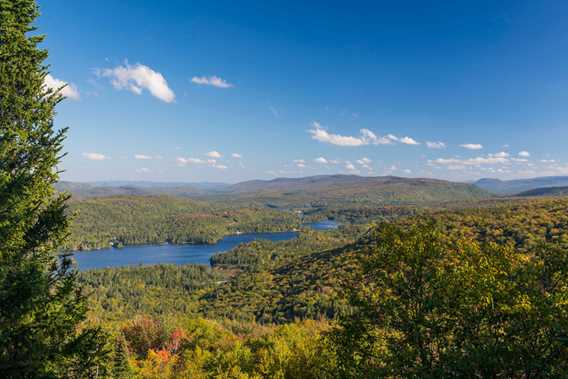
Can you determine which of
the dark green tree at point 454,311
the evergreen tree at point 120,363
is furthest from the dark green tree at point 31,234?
the evergreen tree at point 120,363

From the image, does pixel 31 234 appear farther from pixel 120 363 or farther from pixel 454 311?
pixel 120 363

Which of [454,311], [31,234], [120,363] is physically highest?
[31,234]

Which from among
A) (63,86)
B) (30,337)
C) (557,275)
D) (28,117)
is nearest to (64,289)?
Result: (30,337)

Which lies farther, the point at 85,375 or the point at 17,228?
the point at 85,375

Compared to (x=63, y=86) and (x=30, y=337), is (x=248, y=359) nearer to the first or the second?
(x=30, y=337)

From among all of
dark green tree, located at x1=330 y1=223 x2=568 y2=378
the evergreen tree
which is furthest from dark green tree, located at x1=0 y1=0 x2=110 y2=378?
the evergreen tree

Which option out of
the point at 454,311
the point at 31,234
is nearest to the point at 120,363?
the point at 31,234

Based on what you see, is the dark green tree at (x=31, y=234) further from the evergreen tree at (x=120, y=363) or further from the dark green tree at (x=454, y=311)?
the evergreen tree at (x=120, y=363)

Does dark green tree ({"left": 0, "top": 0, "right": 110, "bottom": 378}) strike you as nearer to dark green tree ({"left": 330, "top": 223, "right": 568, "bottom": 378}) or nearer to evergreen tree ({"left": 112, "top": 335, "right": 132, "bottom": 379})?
dark green tree ({"left": 330, "top": 223, "right": 568, "bottom": 378})
